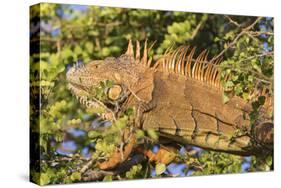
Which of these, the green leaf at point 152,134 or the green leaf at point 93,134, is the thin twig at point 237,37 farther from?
the green leaf at point 93,134

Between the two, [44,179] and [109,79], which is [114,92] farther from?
[44,179]

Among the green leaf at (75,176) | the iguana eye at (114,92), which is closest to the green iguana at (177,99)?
the iguana eye at (114,92)

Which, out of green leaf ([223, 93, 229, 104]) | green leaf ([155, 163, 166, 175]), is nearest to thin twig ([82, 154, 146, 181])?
green leaf ([155, 163, 166, 175])

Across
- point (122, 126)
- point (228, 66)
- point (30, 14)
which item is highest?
point (30, 14)

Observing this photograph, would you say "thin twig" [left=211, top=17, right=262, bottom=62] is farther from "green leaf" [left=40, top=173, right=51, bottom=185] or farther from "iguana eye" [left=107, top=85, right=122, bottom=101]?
"green leaf" [left=40, top=173, right=51, bottom=185]

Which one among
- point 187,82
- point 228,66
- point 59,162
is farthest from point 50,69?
point 228,66

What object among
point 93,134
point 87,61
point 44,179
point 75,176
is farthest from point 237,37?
point 44,179

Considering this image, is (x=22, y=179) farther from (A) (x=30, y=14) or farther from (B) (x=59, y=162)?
(A) (x=30, y=14)

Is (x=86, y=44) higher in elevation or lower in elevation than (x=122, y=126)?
higher
